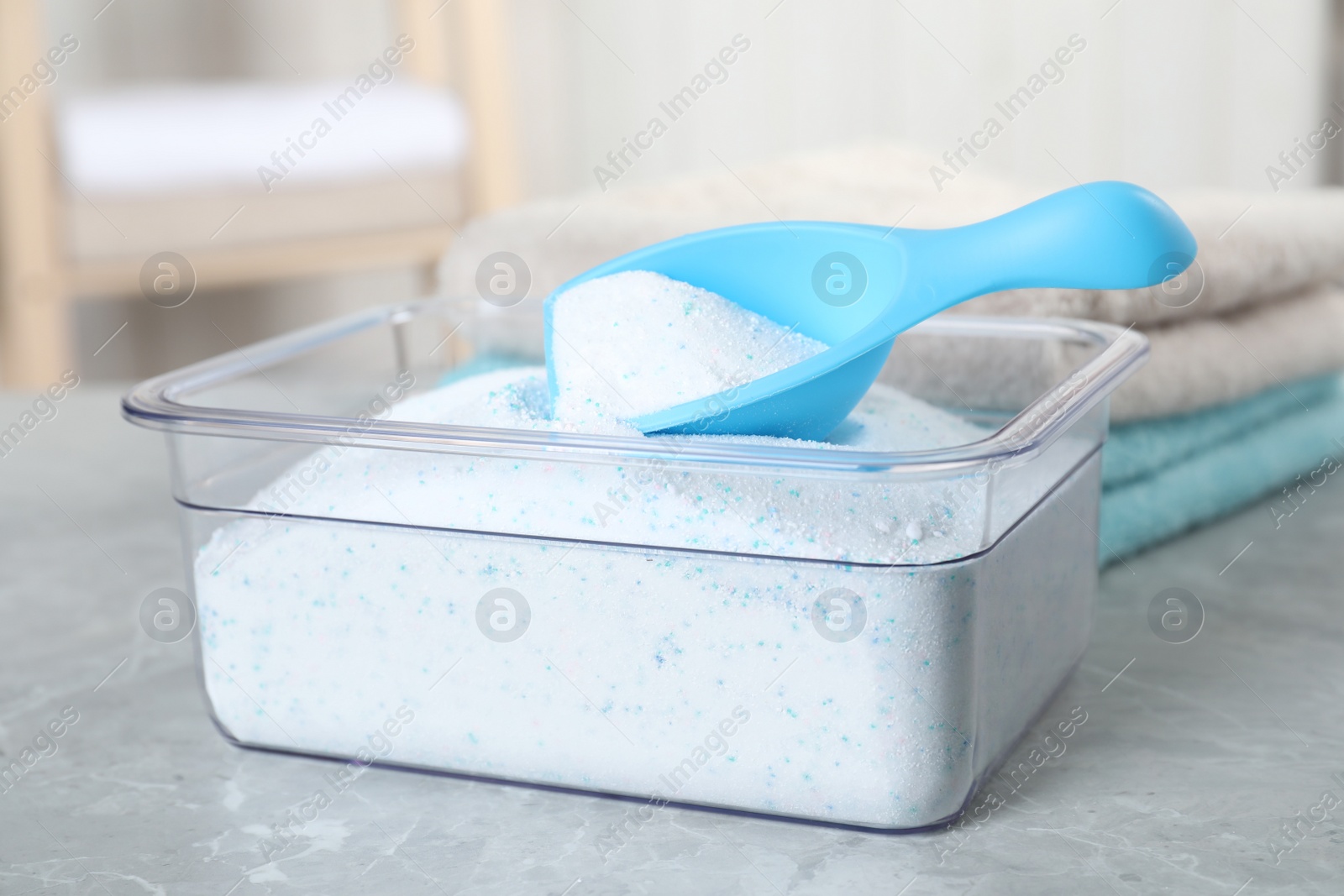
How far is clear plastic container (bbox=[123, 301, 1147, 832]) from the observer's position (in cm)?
39

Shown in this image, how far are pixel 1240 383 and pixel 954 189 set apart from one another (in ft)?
0.68

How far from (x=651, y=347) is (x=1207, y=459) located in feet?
1.17

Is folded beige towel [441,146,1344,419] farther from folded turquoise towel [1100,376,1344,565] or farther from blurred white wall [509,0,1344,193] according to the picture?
blurred white wall [509,0,1344,193]

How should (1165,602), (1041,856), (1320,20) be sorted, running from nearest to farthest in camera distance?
(1041,856) → (1165,602) → (1320,20)

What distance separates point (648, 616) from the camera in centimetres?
41

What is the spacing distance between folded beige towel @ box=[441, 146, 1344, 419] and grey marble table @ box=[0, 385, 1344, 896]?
11 centimetres

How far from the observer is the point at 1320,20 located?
3.95ft

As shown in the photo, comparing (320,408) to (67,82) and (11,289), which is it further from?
(67,82)

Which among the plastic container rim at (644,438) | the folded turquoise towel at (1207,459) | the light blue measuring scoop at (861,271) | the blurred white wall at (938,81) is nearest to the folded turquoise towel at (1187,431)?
the folded turquoise towel at (1207,459)

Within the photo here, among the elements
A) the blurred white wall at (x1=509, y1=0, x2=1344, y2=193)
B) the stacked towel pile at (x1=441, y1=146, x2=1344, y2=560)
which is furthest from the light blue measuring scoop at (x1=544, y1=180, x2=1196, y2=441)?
the blurred white wall at (x1=509, y1=0, x2=1344, y2=193)

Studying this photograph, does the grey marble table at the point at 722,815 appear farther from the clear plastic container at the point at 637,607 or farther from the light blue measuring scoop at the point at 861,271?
the light blue measuring scoop at the point at 861,271

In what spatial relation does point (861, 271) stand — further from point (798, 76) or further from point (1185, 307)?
point (798, 76)

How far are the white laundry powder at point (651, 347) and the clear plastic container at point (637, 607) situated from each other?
2.0 inches

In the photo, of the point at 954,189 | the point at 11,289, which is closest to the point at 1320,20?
the point at 954,189
